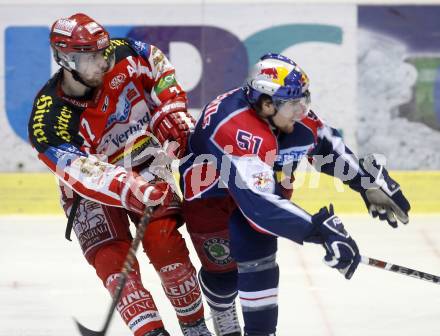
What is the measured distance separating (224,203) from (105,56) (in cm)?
80

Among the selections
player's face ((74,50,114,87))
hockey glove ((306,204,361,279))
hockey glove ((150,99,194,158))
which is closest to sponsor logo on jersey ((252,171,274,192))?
hockey glove ((306,204,361,279))

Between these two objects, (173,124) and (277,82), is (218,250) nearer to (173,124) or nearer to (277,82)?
(173,124)

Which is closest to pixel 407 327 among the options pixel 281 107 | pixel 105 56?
pixel 281 107

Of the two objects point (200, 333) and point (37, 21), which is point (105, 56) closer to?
point (200, 333)

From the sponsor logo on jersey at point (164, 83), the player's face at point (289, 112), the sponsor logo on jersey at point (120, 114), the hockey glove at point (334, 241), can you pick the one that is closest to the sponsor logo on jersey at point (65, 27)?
the sponsor logo on jersey at point (120, 114)

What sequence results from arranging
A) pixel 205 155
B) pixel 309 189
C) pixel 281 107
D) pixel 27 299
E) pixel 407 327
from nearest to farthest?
pixel 281 107, pixel 205 155, pixel 407 327, pixel 27 299, pixel 309 189

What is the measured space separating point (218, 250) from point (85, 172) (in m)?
0.70

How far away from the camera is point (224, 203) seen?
16.1 ft

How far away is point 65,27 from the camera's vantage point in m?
4.81

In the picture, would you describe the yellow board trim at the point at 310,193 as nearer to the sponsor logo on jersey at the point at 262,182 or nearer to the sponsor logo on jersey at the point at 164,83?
the sponsor logo on jersey at the point at 164,83

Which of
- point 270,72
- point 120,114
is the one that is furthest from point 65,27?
point 270,72

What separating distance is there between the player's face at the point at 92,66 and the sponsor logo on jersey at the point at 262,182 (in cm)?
86

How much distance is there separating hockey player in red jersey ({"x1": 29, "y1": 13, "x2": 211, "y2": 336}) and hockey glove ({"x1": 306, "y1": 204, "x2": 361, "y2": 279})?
2.32 ft

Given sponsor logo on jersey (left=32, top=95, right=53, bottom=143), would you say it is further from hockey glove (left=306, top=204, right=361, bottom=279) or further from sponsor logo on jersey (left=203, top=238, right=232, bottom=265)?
hockey glove (left=306, top=204, right=361, bottom=279)
